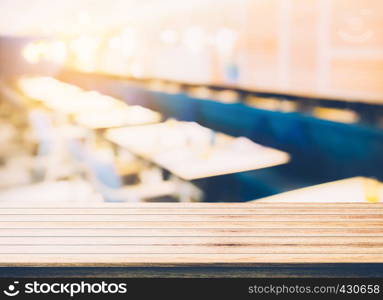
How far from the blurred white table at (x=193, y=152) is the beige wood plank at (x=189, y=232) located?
3.88ft

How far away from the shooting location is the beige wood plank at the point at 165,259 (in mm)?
1218

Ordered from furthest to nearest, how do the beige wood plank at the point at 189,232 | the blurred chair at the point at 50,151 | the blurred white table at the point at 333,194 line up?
1. the blurred chair at the point at 50,151
2. the blurred white table at the point at 333,194
3. the beige wood plank at the point at 189,232

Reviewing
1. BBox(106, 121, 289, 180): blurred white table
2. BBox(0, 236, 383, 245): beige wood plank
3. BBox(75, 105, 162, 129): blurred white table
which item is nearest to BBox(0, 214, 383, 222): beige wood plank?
BBox(0, 236, 383, 245): beige wood plank

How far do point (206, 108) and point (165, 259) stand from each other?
14.7 feet

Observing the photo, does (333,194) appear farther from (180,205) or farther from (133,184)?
(133,184)

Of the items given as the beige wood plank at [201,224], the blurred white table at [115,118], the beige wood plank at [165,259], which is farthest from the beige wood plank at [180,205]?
the blurred white table at [115,118]

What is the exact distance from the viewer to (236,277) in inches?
49.7

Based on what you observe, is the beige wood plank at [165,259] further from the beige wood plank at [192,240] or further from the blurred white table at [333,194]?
the blurred white table at [333,194]

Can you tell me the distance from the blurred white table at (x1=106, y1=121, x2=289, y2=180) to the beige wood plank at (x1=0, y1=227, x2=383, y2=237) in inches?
46.6

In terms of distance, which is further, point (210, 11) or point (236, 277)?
point (210, 11)

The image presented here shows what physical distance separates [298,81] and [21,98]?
477cm

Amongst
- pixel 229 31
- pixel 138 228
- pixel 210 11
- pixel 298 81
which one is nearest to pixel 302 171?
pixel 138 228

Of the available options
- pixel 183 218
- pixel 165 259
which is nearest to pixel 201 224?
pixel 183 218

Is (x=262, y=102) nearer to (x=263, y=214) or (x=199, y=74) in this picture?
(x=263, y=214)
